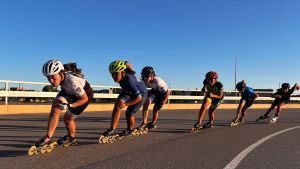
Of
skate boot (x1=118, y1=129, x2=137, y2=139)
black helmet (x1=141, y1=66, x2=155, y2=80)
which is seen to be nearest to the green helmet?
skate boot (x1=118, y1=129, x2=137, y2=139)

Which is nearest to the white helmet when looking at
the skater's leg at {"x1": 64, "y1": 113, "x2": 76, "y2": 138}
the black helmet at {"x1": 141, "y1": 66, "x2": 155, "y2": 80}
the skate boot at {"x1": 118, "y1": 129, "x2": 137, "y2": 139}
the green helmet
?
the skater's leg at {"x1": 64, "y1": 113, "x2": 76, "y2": 138}

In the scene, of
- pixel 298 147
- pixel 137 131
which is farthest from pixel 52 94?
pixel 298 147

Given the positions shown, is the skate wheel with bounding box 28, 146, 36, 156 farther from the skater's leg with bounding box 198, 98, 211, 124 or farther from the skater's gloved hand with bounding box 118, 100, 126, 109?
the skater's leg with bounding box 198, 98, 211, 124

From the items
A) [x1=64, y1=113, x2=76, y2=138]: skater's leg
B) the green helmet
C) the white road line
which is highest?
the green helmet

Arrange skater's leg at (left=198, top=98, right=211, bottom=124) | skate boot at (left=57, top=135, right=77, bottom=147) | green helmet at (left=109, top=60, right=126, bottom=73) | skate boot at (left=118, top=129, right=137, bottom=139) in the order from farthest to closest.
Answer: skater's leg at (left=198, top=98, right=211, bottom=124), skate boot at (left=118, top=129, right=137, bottom=139), green helmet at (left=109, top=60, right=126, bottom=73), skate boot at (left=57, top=135, right=77, bottom=147)

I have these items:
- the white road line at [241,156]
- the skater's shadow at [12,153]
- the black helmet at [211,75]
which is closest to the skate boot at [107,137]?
the skater's shadow at [12,153]

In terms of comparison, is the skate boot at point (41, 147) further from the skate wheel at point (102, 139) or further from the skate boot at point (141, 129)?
the skate boot at point (141, 129)

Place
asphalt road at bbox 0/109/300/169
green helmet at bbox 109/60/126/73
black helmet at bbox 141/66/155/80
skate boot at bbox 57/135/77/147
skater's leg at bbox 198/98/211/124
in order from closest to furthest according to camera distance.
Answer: asphalt road at bbox 0/109/300/169, skate boot at bbox 57/135/77/147, green helmet at bbox 109/60/126/73, black helmet at bbox 141/66/155/80, skater's leg at bbox 198/98/211/124

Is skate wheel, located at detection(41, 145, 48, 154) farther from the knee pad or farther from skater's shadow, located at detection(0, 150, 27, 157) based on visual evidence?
the knee pad

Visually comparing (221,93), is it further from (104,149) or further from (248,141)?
(104,149)

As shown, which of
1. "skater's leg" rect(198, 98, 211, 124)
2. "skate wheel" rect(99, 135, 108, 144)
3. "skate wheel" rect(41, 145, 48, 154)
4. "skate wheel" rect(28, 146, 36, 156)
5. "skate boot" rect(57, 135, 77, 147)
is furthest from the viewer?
"skater's leg" rect(198, 98, 211, 124)

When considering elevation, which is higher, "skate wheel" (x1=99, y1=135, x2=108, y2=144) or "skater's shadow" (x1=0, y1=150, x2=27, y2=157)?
"skate wheel" (x1=99, y1=135, x2=108, y2=144)

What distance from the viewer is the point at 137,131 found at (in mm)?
10117

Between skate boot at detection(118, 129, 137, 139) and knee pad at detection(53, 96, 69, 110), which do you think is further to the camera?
A: skate boot at detection(118, 129, 137, 139)
